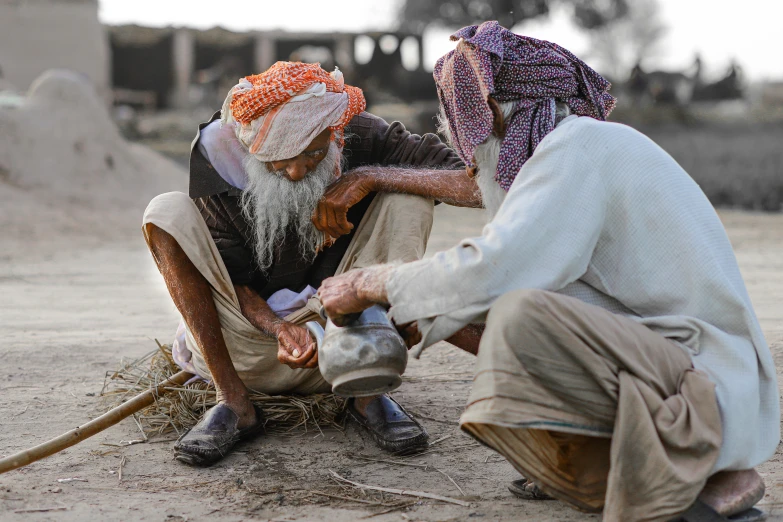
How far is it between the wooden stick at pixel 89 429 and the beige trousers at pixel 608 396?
1536mm

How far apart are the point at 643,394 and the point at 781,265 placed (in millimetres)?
6329

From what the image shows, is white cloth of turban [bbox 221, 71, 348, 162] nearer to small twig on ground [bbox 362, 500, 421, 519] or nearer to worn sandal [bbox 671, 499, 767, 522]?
small twig on ground [bbox 362, 500, 421, 519]

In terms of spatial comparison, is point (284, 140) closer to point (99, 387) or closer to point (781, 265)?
point (99, 387)

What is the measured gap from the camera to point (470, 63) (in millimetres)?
2525

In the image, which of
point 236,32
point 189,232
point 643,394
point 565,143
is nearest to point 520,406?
point 643,394

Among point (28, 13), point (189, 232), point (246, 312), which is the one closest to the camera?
point (189, 232)

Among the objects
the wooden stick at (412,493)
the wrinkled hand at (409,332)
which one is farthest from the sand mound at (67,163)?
the wrinkled hand at (409,332)

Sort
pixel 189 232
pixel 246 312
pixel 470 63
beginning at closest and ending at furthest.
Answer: pixel 470 63, pixel 189 232, pixel 246 312

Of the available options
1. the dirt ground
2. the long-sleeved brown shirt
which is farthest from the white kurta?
the long-sleeved brown shirt

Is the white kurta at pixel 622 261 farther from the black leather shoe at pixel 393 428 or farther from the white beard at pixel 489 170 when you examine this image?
the black leather shoe at pixel 393 428

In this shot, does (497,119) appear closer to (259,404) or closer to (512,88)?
(512,88)

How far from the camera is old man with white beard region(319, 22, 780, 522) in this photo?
213cm

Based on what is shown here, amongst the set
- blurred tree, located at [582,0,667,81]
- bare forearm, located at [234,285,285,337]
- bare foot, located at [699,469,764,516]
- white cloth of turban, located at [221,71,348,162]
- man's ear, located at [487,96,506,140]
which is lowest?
blurred tree, located at [582,0,667,81]

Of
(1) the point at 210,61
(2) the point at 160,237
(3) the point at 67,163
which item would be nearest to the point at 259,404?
(2) the point at 160,237
